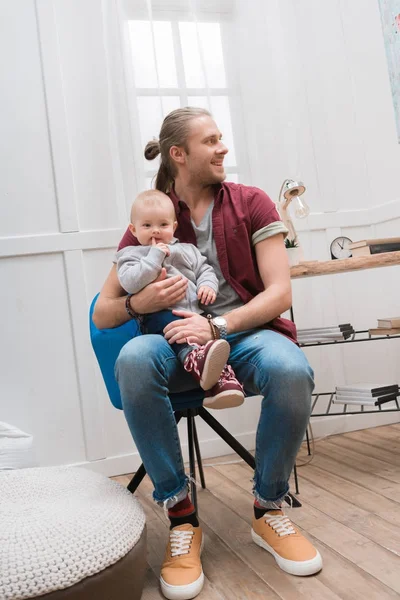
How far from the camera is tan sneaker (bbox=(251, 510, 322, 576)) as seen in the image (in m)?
1.44

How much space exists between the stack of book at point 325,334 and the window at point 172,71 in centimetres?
91

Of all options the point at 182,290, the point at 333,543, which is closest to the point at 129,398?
the point at 182,290

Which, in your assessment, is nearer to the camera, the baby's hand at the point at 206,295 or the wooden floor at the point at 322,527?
the wooden floor at the point at 322,527

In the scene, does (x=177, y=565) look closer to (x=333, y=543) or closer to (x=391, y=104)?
(x=333, y=543)

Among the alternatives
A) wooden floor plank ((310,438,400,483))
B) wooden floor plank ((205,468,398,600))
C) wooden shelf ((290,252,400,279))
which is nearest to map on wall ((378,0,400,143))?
wooden shelf ((290,252,400,279))

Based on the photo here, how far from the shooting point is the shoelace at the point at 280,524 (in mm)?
1531

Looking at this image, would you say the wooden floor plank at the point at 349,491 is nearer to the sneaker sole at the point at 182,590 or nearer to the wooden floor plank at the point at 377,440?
the wooden floor plank at the point at 377,440

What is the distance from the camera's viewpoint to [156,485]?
1538 mm

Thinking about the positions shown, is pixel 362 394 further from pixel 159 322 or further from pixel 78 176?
pixel 78 176

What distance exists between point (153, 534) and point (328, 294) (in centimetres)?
144

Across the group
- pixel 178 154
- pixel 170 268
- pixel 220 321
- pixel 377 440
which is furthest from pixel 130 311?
pixel 377 440

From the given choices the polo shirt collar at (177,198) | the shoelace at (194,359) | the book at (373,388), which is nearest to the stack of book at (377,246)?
the book at (373,388)

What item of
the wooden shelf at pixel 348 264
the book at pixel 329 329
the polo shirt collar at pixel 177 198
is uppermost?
the polo shirt collar at pixel 177 198

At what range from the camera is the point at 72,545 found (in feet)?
4.15
